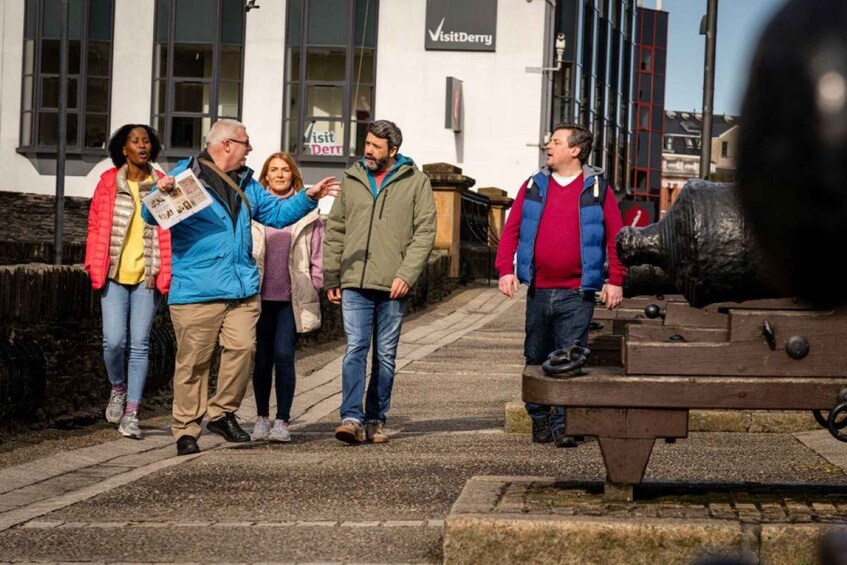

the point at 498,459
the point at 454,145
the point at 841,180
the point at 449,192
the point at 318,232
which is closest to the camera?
the point at 841,180

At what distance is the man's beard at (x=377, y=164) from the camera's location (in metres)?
9.78

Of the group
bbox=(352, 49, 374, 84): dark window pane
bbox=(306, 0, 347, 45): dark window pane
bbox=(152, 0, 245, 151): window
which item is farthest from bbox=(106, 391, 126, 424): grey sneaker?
bbox=(152, 0, 245, 151): window

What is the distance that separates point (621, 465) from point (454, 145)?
112 ft

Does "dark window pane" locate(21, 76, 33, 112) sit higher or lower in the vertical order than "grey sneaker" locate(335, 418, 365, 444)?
higher

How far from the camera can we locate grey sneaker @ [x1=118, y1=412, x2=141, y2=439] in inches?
378

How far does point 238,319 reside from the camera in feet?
30.4

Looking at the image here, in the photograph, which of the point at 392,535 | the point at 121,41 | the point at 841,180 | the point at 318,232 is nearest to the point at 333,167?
the point at 121,41

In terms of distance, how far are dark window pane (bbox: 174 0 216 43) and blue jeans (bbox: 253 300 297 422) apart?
3134 centimetres

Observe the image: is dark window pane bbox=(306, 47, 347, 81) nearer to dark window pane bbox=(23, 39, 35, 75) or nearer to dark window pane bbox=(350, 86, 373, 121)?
dark window pane bbox=(350, 86, 373, 121)

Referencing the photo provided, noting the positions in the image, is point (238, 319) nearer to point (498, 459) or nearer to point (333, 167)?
point (498, 459)

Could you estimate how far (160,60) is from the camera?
4069 centimetres

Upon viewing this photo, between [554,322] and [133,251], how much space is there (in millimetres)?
2572

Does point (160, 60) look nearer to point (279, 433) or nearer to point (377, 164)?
point (377, 164)

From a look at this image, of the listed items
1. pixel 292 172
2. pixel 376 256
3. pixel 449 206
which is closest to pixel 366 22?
pixel 449 206
